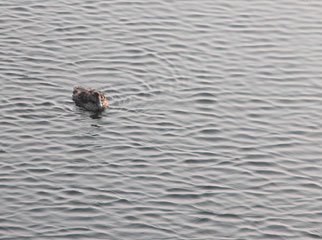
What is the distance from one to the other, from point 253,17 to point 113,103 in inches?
321

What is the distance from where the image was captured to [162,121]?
80.2 ft

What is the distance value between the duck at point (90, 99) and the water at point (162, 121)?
0.31m

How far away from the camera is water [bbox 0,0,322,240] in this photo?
20234 millimetres

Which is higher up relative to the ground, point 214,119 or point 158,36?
point 158,36

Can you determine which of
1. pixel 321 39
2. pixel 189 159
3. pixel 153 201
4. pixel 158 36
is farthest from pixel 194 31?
pixel 153 201

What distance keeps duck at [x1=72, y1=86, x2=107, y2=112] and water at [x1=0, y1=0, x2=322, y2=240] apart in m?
0.31

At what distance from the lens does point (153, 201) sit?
20703 mm

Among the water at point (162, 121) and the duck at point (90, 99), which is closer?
the water at point (162, 121)

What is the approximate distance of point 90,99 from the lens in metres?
24.5

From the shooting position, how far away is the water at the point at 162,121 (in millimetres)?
20234

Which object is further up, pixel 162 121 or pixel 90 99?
pixel 90 99

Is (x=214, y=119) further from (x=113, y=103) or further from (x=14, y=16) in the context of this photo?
(x=14, y=16)

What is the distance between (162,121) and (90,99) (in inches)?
80.9

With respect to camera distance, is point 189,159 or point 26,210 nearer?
point 26,210
